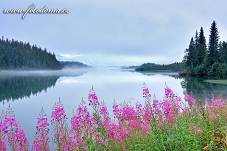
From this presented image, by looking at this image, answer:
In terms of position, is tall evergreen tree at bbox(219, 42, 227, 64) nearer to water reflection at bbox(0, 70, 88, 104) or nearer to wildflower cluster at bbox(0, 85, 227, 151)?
water reflection at bbox(0, 70, 88, 104)

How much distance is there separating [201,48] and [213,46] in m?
9.07

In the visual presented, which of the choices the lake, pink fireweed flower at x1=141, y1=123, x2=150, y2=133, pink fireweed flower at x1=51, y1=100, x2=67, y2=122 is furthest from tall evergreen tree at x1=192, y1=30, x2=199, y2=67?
pink fireweed flower at x1=51, y1=100, x2=67, y2=122

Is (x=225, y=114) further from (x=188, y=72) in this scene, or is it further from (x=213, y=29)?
(x=188, y=72)

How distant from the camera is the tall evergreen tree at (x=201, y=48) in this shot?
8869 cm

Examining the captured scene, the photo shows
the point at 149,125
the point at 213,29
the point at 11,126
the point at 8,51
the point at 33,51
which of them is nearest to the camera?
the point at 11,126

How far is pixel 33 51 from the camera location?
639ft

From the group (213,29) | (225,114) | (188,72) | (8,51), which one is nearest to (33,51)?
(8,51)

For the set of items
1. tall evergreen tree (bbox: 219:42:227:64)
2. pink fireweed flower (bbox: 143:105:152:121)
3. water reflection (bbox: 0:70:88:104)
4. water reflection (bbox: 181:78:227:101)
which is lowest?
water reflection (bbox: 0:70:88:104)

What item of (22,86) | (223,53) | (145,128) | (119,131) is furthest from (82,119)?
(223,53)

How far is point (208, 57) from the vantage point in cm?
8062

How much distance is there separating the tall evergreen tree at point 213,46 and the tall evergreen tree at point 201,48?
6.50 m

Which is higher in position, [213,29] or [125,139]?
[213,29]

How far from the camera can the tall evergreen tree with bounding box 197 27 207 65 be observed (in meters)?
88.7

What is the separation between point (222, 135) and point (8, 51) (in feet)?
572
